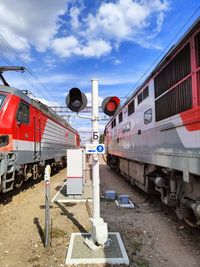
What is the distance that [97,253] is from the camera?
16.2 ft

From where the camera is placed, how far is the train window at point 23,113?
33.5ft

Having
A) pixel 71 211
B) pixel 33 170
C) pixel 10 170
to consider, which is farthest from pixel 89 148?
pixel 33 170

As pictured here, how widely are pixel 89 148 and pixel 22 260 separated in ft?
6.84

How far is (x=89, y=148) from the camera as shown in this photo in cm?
546

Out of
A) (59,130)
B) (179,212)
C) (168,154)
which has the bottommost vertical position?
(179,212)

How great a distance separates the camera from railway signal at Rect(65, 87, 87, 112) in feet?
18.6

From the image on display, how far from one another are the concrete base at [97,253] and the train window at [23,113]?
5.59 metres

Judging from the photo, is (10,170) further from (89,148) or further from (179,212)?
(179,212)

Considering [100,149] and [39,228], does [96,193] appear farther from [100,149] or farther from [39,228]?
[39,228]

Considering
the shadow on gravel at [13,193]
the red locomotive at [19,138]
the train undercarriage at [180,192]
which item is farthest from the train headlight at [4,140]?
the train undercarriage at [180,192]

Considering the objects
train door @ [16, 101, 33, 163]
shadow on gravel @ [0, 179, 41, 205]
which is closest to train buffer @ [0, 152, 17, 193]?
train door @ [16, 101, 33, 163]

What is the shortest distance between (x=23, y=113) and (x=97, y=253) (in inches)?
268

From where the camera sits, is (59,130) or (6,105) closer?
(6,105)

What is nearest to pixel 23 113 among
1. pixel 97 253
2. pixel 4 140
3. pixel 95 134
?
pixel 4 140
